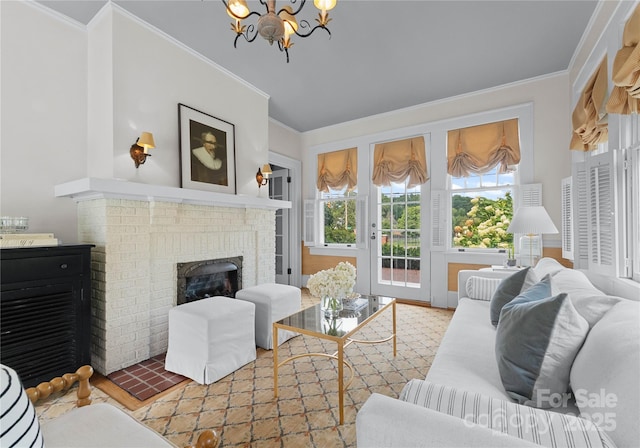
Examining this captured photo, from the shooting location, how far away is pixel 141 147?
104 inches

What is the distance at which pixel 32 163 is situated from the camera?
242 cm

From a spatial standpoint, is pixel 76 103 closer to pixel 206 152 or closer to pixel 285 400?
pixel 206 152

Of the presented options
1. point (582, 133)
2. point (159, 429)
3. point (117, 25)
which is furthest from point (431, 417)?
point (117, 25)

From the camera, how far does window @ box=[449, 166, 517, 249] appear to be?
154 inches

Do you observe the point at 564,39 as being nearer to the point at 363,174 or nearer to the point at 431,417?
the point at 363,174

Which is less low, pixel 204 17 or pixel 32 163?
pixel 204 17

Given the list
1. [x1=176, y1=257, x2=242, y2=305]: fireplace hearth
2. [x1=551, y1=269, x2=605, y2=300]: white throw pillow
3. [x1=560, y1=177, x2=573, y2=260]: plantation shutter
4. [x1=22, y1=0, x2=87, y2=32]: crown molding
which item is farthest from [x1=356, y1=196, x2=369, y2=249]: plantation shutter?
[x1=22, y1=0, x2=87, y2=32]: crown molding

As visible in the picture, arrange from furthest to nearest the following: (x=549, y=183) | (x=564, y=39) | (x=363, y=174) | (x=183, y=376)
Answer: (x=363, y=174) → (x=549, y=183) → (x=564, y=39) → (x=183, y=376)

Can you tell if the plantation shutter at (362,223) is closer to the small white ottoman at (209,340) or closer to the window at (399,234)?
the window at (399,234)

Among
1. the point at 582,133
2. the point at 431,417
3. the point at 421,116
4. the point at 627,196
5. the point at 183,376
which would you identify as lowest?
the point at 183,376

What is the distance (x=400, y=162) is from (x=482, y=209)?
1.32m

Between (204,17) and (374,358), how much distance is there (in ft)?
10.9

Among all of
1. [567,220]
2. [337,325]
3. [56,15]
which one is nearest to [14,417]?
[337,325]

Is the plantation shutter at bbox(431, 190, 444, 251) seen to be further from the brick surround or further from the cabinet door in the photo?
the cabinet door
